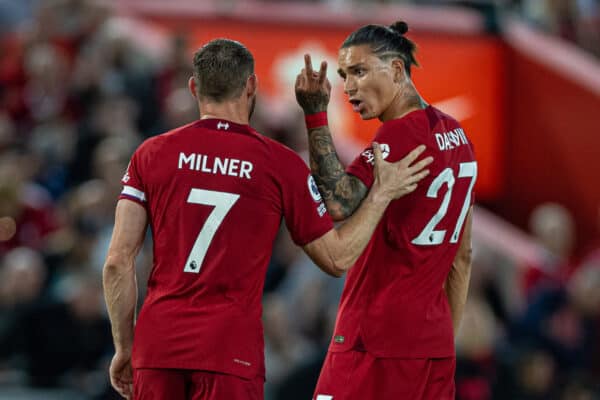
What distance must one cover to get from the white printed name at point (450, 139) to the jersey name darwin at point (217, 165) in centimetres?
91

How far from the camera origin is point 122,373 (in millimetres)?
5152

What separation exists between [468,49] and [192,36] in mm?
3054

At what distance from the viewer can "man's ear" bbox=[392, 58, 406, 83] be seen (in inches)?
213

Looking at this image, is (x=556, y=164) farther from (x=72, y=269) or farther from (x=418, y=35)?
(x=72, y=269)

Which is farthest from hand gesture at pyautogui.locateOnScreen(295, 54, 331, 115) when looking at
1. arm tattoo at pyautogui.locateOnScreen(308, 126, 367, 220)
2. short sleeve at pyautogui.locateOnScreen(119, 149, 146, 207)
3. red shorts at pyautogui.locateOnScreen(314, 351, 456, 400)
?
red shorts at pyautogui.locateOnScreen(314, 351, 456, 400)

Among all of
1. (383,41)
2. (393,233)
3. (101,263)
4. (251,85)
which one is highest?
(383,41)

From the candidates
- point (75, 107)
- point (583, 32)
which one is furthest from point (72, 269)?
point (583, 32)

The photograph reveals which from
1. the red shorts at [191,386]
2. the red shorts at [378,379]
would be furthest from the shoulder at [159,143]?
the red shorts at [378,379]

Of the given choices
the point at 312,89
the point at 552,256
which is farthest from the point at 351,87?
the point at 552,256

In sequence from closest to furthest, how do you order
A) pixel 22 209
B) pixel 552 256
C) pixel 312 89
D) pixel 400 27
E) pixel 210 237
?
pixel 210 237 < pixel 312 89 < pixel 400 27 < pixel 22 209 < pixel 552 256

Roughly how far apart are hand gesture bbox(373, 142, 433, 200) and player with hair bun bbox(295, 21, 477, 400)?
40 millimetres

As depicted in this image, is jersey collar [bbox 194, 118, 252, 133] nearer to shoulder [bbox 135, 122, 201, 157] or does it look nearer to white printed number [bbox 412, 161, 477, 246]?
shoulder [bbox 135, 122, 201, 157]

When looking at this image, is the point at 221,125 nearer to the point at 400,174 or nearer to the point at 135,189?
the point at 135,189

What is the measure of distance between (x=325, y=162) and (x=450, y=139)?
1.87 ft
